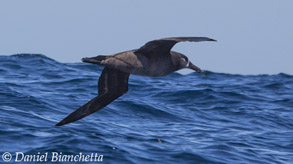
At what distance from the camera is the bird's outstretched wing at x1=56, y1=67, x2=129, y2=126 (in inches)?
436

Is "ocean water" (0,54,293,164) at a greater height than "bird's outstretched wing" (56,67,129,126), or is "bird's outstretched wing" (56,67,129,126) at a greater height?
"bird's outstretched wing" (56,67,129,126)

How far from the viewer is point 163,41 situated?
8680mm

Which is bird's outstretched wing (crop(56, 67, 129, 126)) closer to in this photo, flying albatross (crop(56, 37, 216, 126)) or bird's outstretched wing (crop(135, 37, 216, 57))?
flying albatross (crop(56, 37, 216, 126))

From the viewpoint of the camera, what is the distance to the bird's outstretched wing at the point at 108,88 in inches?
436

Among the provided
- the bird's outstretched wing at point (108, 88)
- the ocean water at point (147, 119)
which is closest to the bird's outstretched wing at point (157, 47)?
the bird's outstretched wing at point (108, 88)

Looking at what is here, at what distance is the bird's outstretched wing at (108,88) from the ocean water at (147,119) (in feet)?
2.44

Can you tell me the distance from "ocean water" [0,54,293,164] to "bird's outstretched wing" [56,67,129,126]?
743 millimetres

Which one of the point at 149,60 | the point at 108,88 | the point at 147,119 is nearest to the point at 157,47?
the point at 149,60

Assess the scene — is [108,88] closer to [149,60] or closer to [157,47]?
[149,60]

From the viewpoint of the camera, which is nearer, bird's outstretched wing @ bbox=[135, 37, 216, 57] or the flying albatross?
bird's outstretched wing @ bbox=[135, 37, 216, 57]

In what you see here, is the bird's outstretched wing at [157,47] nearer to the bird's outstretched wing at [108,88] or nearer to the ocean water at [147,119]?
the bird's outstretched wing at [108,88]

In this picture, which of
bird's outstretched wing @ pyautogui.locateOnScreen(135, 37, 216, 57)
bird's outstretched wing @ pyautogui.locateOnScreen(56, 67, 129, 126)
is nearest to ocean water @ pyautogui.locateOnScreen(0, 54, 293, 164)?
bird's outstretched wing @ pyautogui.locateOnScreen(56, 67, 129, 126)

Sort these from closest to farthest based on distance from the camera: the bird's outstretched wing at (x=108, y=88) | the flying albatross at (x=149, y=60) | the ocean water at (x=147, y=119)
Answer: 1. the flying albatross at (x=149, y=60)
2. the bird's outstretched wing at (x=108, y=88)
3. the ocean water at (x=147, y=119)

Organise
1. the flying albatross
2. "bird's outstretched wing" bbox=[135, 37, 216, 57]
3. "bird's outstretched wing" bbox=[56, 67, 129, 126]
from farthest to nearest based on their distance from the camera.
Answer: "bird's outstretched wing" bbox=[56, 67, 129, 126] < the flying albatross < "bird's outstretched wing" bbox=[135, 37, 216, 57]
